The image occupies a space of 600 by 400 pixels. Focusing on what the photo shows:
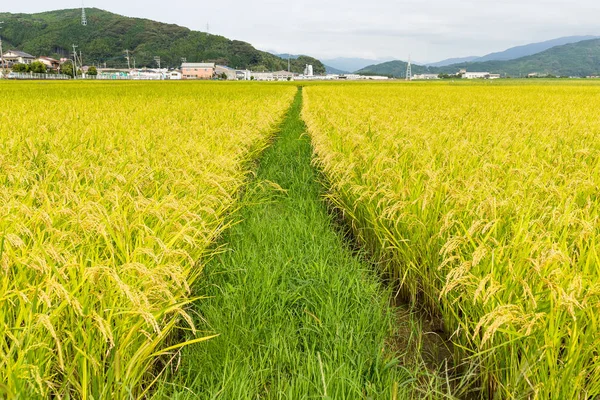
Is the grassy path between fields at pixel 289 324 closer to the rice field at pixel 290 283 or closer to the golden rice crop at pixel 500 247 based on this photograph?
the rice field at pixel 290 283

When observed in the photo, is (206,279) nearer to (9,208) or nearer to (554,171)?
(9,208)

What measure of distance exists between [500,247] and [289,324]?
1294mm

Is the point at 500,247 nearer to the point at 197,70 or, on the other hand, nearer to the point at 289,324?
the point at 289,324

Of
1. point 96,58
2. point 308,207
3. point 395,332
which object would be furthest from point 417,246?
point 96,58

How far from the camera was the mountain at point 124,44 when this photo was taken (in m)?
158

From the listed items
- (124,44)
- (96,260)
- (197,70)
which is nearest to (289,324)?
(96,260)

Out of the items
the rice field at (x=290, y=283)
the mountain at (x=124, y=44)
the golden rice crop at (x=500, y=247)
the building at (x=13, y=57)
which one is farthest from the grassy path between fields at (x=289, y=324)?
the mountain at (x=124, y=44)

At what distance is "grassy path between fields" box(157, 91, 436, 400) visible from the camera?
1.97m

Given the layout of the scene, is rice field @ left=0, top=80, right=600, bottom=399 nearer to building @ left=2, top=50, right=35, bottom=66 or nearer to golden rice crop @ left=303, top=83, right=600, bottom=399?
golden rice crop @ left=303, top=83, right=600, bottom=399

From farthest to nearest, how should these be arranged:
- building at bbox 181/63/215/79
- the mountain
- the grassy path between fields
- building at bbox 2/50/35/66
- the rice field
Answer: the mountain < building at bbox 181/63/215/79 < building at bbox 2/50/35/66 < the grassy path between fields < the rice field

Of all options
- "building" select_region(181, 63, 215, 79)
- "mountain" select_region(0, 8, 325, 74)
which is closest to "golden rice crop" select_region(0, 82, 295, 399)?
"building" select_region(181, 63, 215, 79)

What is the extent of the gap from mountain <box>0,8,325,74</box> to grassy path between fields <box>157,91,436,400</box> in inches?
6396

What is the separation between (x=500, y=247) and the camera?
6.55ft

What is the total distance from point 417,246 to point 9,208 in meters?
2.46
